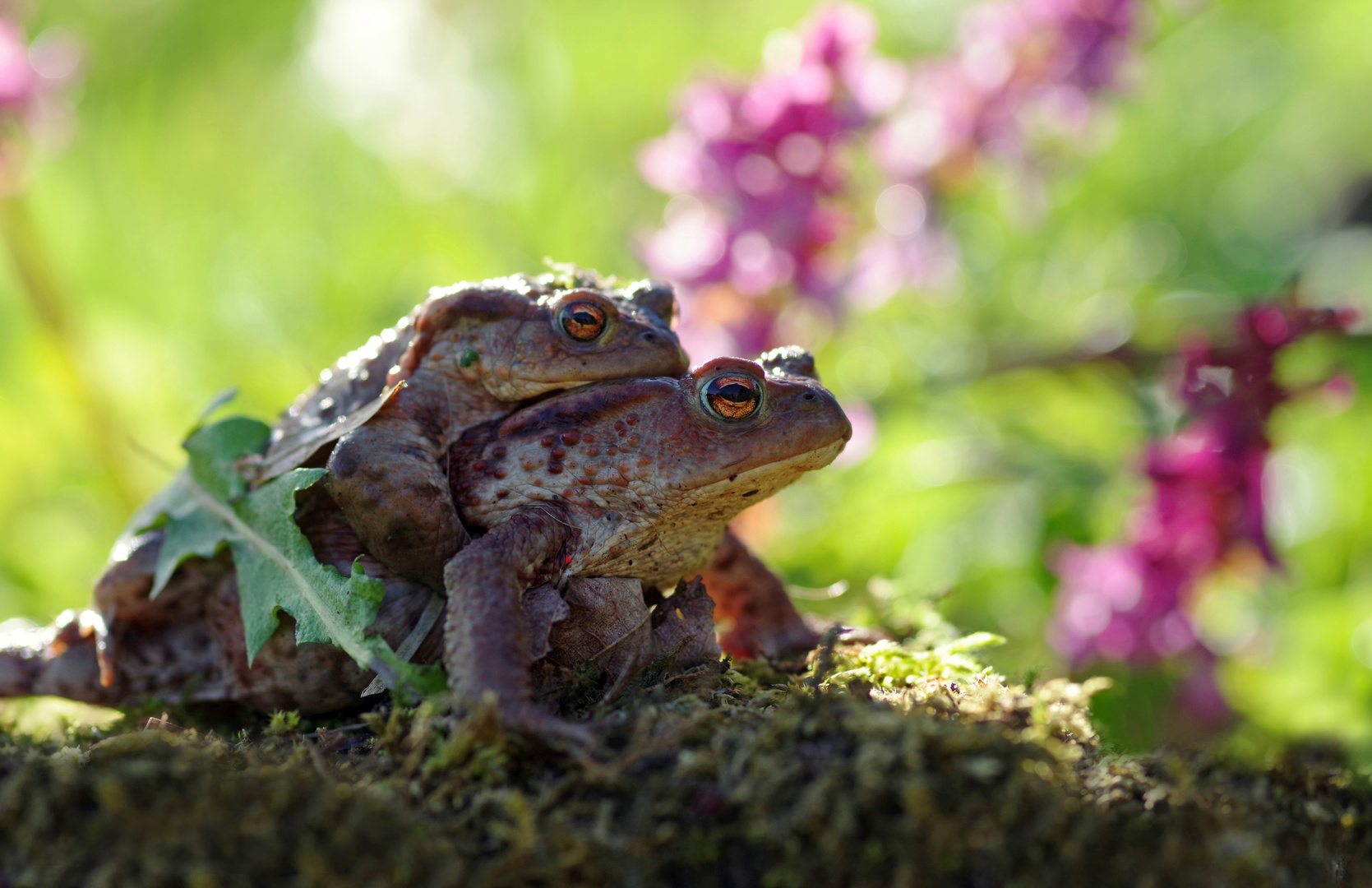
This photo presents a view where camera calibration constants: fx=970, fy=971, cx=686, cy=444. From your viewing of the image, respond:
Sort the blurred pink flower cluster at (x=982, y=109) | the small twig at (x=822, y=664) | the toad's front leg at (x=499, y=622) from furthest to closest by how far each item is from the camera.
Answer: the blurred pink flower cluster at (x=982, y=109) → the small twig at (x=822, y=664) → the toad's front leg at (x=499, y=622)

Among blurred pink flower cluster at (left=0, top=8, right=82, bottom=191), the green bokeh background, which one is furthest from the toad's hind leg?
blurred pink flower cluster at (left=0, top=8, right=82, bottom=191)

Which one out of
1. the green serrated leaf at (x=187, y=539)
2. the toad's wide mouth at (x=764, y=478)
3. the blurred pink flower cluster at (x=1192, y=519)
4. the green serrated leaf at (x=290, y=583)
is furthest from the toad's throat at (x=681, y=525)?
the blurred pink flower cluster at (x=1192, y=519)

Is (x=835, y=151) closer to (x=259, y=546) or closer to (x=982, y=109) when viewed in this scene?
(x=982, y=109)

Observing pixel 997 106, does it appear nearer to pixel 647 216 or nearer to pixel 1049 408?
pixel 1049 408

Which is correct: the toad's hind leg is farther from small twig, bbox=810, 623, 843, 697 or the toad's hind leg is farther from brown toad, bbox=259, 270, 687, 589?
small twig, bbox=810, 623, 843, 697

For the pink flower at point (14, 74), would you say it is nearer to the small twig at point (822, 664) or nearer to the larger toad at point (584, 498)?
the larger toad at point (584, 498)
